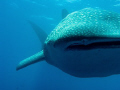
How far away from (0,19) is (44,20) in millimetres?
15097

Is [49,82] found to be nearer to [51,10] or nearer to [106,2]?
[51,10]

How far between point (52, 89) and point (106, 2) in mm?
22725

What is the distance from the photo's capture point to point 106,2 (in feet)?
64.2

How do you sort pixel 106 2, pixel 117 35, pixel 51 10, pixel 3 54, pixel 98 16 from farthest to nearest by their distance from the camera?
pixel 3 54 < pixel 51 10 < pixel 106 2 < pixel 98 16 < pixel 117 35

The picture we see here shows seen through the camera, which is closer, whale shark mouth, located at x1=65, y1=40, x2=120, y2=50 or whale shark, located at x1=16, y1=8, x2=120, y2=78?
whale shark, located at x1=16, y1=8, x2=120, y2=78

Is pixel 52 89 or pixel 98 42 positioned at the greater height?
pixel 52 89

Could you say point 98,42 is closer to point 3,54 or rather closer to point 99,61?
point 99,61

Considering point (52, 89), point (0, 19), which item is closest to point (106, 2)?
point (52, 89)

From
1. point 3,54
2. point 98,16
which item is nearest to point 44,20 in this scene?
point 98,16

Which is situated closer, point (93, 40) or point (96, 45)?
point (93, 40)

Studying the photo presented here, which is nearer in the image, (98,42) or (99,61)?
(98,42)

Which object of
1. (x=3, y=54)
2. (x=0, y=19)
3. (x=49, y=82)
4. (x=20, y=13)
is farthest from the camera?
(x=3, y=54)

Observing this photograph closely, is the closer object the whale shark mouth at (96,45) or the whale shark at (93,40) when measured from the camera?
the whale shark at (93,40)

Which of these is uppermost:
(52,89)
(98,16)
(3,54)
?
(3,54)
